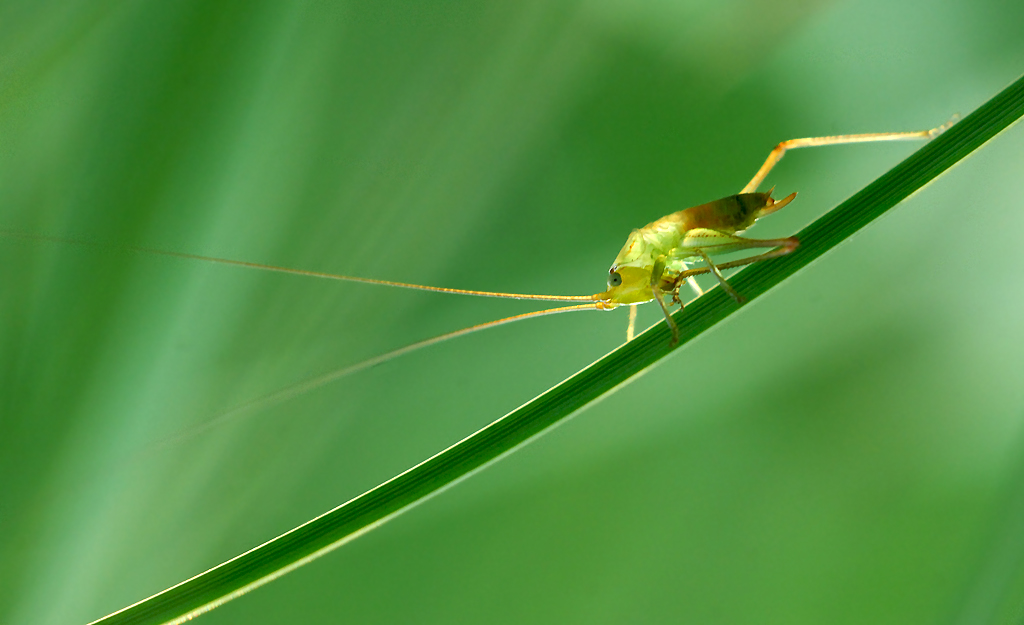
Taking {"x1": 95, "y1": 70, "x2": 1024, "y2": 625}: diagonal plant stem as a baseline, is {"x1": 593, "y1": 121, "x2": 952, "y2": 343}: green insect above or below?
above

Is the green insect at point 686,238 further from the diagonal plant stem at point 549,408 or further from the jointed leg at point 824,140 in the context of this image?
the diagonal plant stem at point 549,408

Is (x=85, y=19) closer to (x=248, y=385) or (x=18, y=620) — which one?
(x=248, y=385)

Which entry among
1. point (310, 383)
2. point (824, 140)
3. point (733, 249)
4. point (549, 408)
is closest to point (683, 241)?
point (733, 249)

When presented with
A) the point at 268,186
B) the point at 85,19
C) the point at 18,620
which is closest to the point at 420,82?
the point at 268,186

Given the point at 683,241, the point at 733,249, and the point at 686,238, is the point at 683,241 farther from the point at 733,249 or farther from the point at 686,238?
the point at 733,249

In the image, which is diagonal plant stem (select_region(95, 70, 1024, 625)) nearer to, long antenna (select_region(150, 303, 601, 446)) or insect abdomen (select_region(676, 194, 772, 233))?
long antenna (select_region(150, 303, 601, 446))

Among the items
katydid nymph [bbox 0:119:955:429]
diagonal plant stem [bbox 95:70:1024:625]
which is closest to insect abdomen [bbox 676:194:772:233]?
katydid nymph [bbox 0:119:955:429]
